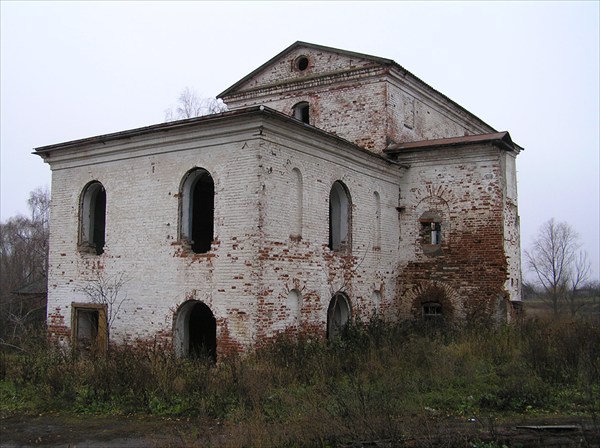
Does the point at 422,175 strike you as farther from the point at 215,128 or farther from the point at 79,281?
the point at 79,281

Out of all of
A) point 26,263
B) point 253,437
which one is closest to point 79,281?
point 253,437

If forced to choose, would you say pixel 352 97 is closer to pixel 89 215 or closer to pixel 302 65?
pixel 302 65

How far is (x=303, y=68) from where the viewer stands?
2011 cm

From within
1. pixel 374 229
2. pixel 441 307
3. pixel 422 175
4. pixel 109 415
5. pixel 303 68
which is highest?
pixel 303 68

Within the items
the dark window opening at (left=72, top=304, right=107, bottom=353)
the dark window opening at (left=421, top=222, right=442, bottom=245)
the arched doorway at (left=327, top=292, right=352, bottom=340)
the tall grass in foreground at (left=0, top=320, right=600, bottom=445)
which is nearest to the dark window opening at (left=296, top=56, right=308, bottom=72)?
the dark window opening at (left=421, top=222, right=442, bottom=245)

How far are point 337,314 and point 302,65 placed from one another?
29.9ft

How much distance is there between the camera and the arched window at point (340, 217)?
15453 mm

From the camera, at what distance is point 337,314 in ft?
49.9

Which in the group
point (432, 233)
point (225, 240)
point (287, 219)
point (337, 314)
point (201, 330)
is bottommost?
point (201, 330)

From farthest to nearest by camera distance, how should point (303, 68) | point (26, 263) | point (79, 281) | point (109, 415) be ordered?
point (26, 263) → point (303, 68) → point (79, 281) → point (109, 415)

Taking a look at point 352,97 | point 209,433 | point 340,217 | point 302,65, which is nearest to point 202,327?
point 340,217

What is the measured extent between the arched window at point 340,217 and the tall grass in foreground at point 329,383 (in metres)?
3.28

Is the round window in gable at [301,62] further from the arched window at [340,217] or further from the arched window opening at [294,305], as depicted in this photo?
the arched window opening at [294,305]

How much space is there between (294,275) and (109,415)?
16.8 feet
